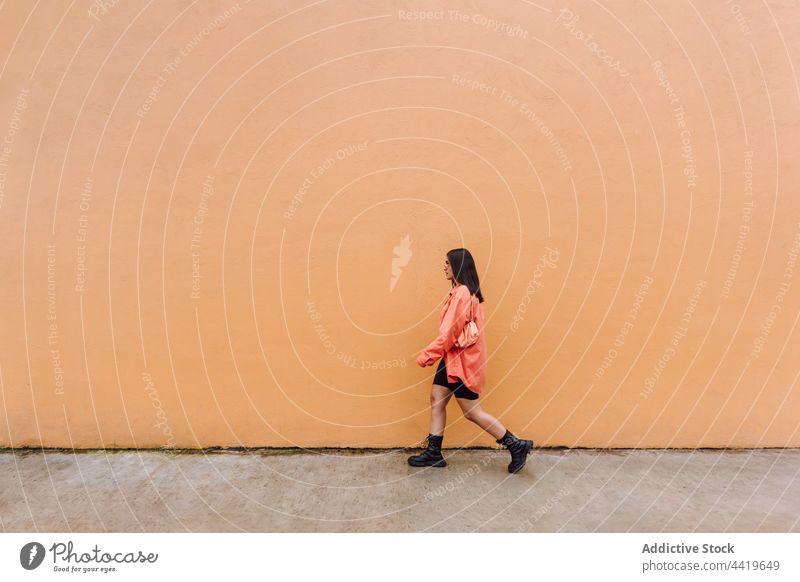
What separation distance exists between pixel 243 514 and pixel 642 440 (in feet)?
9.83

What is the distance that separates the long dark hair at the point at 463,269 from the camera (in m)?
3.35

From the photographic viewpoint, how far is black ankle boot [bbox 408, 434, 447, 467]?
11.4 feet

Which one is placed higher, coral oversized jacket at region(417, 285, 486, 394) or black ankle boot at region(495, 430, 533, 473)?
coral oversized jacket at region(417, 285, 486, 394)

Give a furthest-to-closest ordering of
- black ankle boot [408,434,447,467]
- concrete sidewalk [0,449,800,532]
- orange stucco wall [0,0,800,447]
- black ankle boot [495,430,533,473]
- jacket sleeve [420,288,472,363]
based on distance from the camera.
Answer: orange stucco wall [0,0,800,447]
black ankle boot [408,434,447,467]
black ankle boot [495,430,533,473]
jacket sleeve [420,288,472,363]
concrete sidewalk [0,449,800,532]

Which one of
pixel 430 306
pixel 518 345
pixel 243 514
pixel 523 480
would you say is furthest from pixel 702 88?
pixel 243 514

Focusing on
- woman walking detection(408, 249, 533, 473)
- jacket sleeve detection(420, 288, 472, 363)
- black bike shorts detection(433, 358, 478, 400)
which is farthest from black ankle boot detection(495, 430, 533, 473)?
jacket sleeve detection(420, 288, 472, 363)

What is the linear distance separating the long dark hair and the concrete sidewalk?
4.41ft

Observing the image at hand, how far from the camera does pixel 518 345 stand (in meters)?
3.77

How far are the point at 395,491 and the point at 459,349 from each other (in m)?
1.03

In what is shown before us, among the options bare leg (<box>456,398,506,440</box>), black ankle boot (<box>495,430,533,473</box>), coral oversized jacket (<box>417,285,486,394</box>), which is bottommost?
black ankle boot (<box>495,430,533,473</box>)

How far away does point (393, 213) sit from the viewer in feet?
12.3

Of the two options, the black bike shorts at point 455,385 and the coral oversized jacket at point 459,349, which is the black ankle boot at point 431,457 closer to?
the black bike shorts at point 455,385

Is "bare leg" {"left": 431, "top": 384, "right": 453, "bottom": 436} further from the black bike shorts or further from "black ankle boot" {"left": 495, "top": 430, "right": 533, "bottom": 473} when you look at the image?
"black ankle boot" {"left": 495, "top": 430, "right": 533, "bottom": 473}

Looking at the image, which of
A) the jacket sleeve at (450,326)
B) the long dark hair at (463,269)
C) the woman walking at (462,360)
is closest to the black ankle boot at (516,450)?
the woman walking at (462,360)
